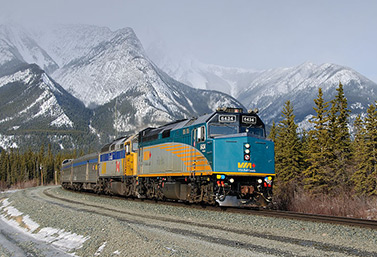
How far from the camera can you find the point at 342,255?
9789 mm

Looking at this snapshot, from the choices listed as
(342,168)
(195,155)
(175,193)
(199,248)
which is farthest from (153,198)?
(342,168)

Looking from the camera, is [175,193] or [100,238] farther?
[175,193]

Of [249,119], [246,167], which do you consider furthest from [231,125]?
[246,167]

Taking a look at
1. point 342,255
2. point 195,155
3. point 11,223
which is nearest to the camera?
point 342,255

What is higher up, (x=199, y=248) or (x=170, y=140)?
(x=170, y=140)

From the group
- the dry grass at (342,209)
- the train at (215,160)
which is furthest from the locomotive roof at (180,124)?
the dry grass at (342,209)

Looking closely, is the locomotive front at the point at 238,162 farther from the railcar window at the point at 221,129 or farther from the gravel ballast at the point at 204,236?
the gravel ballast at the point at 204,236

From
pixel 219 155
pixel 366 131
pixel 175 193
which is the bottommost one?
pixel 175 193

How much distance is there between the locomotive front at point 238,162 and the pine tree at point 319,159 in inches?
802

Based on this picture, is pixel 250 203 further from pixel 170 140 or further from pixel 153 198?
pixel 153 198

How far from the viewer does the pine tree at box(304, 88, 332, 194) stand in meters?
38.6

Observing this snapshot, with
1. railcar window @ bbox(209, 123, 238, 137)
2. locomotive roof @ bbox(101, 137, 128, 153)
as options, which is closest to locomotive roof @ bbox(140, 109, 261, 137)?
railcar window @ bbox(209, 123, 238, 137)

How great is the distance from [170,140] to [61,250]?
12.1 metres

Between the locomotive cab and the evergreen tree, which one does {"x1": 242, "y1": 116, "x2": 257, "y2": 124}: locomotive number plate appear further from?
the evergreen tree
